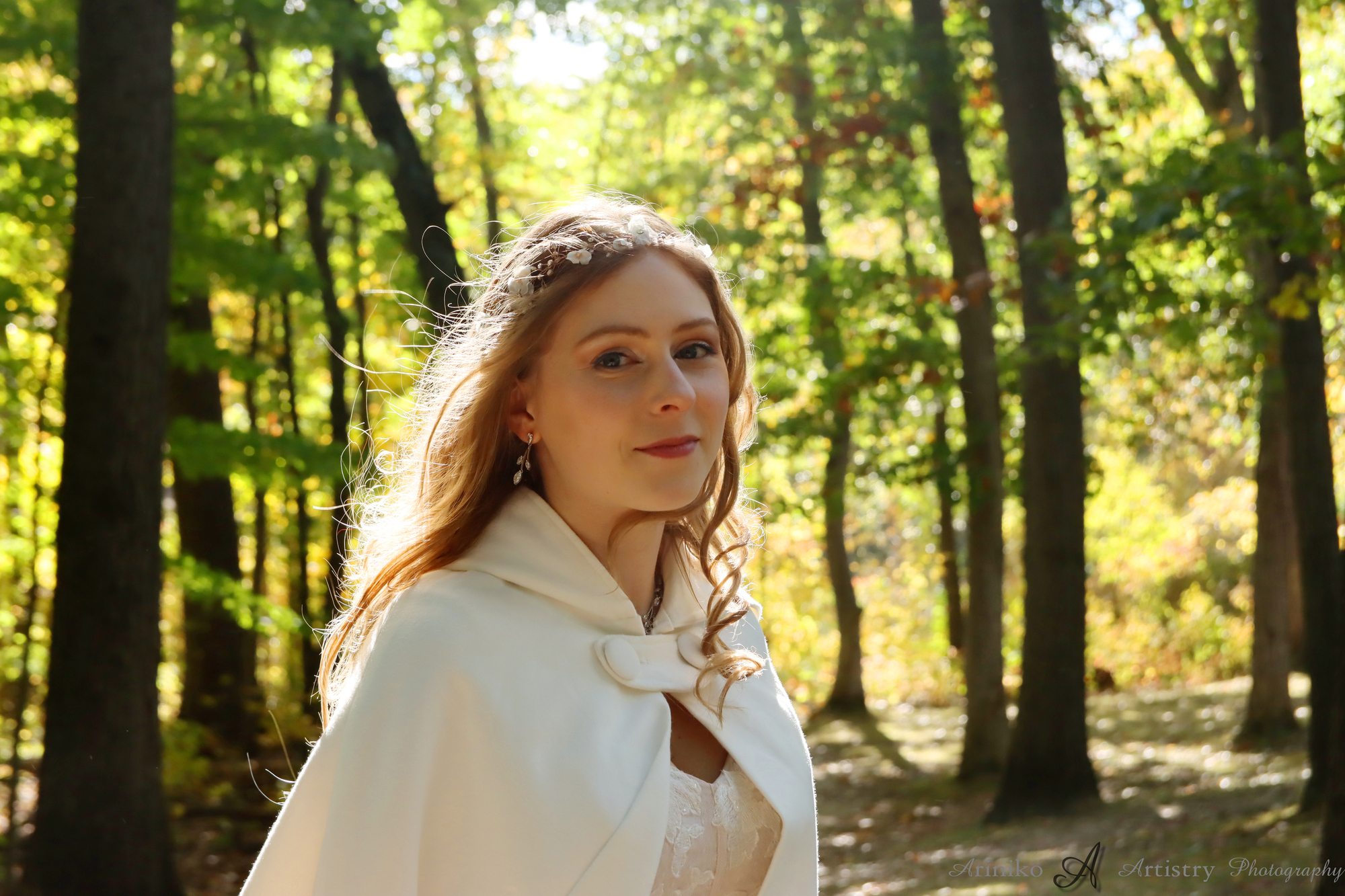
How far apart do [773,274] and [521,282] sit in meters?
11.5

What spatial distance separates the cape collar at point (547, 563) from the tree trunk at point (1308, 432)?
19.8 ft

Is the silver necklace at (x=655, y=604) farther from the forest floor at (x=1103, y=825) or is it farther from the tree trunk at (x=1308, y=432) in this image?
the tree trunk at (x=1308, y=432)

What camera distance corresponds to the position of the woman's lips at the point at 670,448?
214cm

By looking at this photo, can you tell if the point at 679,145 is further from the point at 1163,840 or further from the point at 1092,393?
the point at 1163,840

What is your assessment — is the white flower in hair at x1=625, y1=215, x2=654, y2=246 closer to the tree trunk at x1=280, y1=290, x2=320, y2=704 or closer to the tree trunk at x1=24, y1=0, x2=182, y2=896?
the tree trunk at x1=24, y1=0, x2=182, y2=896

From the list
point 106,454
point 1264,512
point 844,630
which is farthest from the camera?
point 844,630

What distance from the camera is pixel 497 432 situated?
2.28 meters

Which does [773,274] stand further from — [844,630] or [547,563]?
[547,563]

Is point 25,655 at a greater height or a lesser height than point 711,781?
lesser

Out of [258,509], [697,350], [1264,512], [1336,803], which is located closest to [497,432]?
[697,350]

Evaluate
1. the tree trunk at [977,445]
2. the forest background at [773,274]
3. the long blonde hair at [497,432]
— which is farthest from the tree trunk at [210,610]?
the long blonde hair at [497,432]

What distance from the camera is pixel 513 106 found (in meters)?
19.4

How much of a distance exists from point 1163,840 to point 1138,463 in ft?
53.9

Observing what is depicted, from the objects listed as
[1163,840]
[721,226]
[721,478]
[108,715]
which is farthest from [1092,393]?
[721,478]
